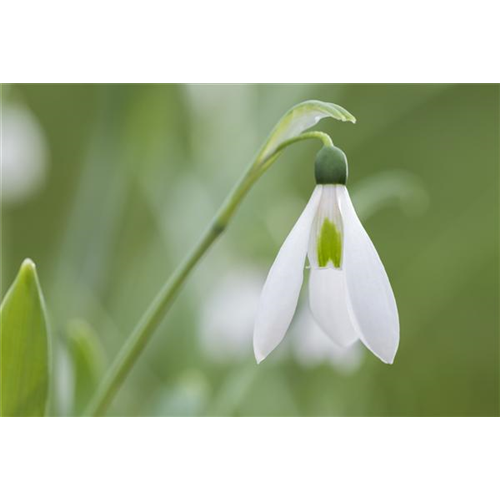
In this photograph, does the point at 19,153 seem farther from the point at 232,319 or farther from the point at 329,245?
the point at 329,245

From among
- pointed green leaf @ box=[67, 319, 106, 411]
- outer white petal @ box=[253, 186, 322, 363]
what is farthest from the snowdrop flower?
pointed green leaf @ box=[67, 319, 106, 411]

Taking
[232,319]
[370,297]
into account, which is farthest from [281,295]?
[232,319]

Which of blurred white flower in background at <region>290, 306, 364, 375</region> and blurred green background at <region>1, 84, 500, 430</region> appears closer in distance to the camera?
blurred white flower in background at <region>290, 306, 364, 375</region>

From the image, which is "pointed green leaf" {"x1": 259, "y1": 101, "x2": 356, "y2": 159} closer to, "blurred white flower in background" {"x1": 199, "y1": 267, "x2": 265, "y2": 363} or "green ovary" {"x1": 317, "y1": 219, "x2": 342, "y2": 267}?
"green ovary" {"x1": 317, "y1": 219, "x2": 342, "y2": 267}

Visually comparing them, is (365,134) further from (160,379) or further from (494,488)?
(494,488)

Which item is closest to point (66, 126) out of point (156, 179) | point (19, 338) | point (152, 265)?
point (156, 179)

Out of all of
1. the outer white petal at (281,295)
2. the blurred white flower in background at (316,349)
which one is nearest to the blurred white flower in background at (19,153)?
the blurred white flower in background at (316,349)

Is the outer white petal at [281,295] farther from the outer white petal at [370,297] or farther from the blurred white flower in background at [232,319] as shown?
the blurred white flower in background at [232,319]
